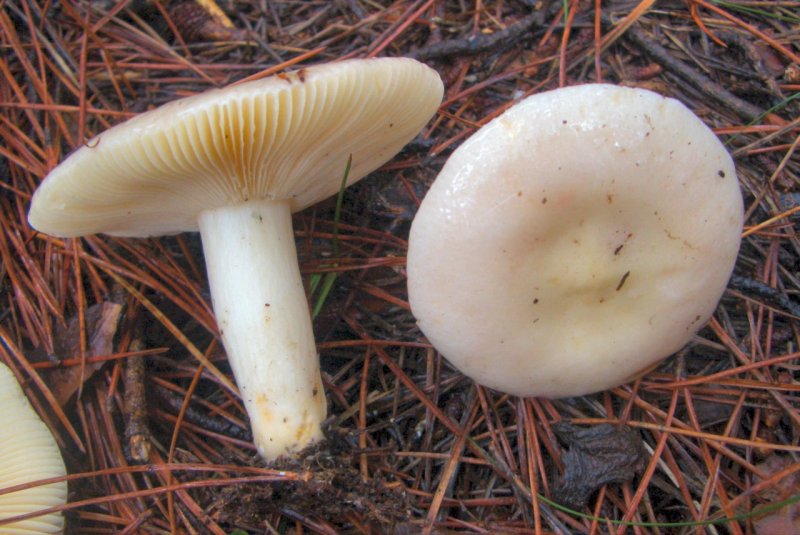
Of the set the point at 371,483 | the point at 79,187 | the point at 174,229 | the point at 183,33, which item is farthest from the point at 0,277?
the point at 371,483

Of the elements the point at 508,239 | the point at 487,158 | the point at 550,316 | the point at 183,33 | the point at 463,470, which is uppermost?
the point at 183,33

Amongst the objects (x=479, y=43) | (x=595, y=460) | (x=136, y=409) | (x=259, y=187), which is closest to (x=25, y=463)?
(x=136, y=409)

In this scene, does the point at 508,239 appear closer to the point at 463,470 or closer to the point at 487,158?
the point at 487,158

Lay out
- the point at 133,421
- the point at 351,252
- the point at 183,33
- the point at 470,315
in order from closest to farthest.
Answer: the point at 470,315
the point at 133,421
the point at 351,252
the point at 183,33

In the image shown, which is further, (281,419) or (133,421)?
(133,421)

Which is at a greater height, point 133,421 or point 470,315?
point 470,315

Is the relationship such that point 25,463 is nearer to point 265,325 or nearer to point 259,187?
point 265,325

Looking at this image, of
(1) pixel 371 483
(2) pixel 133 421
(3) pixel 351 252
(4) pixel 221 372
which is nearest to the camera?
(1) pixel 371 483
